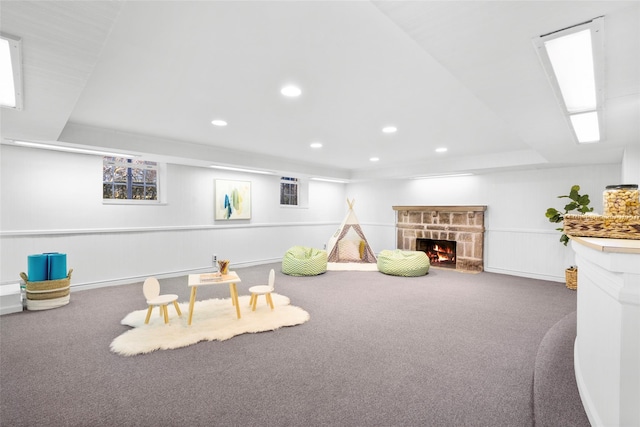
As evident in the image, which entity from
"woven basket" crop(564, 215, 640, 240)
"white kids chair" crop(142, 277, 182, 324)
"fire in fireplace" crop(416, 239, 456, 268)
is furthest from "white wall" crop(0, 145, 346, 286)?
"woven basket" crop(564, 215, 640, 240)

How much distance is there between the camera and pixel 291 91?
2879mm

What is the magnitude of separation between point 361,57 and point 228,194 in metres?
5.05

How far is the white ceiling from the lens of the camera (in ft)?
4.49

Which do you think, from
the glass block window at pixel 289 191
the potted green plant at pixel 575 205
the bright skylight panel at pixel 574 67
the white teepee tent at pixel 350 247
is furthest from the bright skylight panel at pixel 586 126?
the glass block window at pixel 289 191

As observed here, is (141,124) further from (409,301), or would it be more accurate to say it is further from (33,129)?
(409,301)

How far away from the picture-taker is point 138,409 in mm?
1969

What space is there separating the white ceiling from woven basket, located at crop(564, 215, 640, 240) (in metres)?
0.85

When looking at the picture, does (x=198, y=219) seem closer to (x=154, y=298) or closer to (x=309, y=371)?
(x=154, y=298)

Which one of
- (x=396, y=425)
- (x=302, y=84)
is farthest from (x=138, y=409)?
(x=302, y=84)

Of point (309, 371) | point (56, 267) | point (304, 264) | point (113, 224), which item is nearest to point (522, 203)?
point (304, 264)

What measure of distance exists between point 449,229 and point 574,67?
5764 millimetres

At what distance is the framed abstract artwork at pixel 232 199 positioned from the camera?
6.50 m

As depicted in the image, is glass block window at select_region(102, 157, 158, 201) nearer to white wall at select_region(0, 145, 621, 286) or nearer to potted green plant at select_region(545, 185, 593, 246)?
white wall at select_region(0, 145, 621, 286)

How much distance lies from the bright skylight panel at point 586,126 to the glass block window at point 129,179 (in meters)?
6.16
